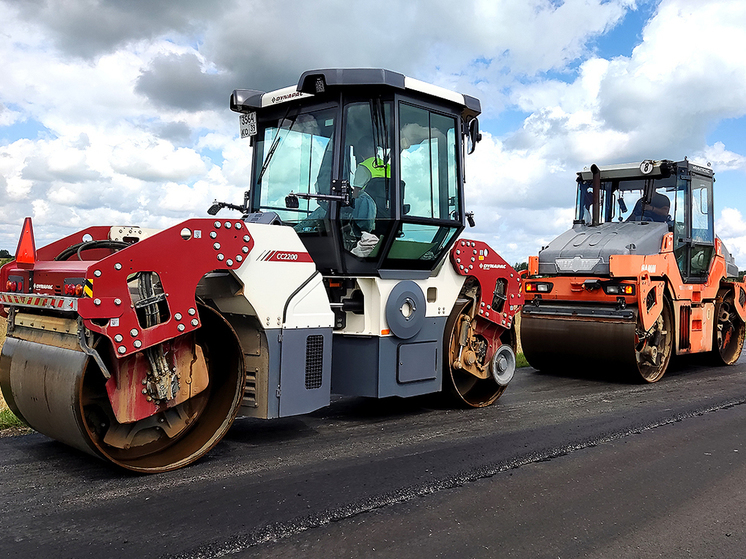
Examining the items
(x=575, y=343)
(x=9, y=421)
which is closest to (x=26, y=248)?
(x=9, y=421)

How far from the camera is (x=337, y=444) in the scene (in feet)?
16.8

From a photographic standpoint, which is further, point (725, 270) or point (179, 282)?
point (725, 270)

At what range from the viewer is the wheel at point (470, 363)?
6.49 m

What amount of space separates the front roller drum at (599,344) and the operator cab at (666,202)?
1072 mm

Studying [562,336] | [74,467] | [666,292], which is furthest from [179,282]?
[666,292]

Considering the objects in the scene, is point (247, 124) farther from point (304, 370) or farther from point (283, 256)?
point (304, 370)

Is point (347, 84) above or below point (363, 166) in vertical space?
above

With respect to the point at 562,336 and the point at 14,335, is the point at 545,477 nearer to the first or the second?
the point at 14,335

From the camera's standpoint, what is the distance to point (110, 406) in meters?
4.30

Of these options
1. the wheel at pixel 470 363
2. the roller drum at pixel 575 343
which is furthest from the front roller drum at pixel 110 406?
the roller drum at pixel 575 343

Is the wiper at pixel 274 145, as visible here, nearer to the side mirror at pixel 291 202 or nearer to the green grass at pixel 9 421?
the side mirror at pixel 291 202

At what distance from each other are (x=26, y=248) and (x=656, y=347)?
24.5 feet

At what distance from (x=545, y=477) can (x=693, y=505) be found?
88 cm

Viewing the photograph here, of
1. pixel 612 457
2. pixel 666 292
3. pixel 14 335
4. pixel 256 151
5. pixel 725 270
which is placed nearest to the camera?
pixel 14 335
